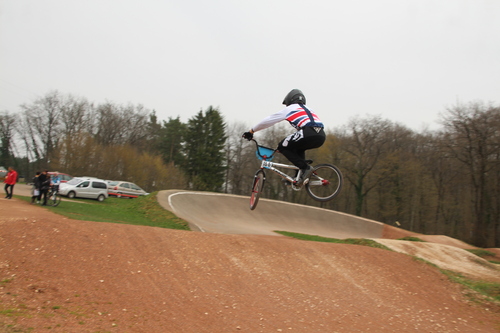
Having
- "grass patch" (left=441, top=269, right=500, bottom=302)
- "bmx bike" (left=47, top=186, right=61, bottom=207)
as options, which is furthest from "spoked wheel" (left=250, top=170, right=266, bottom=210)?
"bmx bike" (left=47, top=186, right=61, bottom=207)

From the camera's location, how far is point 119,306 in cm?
823

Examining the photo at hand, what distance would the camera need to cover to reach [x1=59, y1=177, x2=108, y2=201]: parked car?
30.8 metres

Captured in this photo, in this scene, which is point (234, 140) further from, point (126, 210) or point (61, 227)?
point (61, 227)

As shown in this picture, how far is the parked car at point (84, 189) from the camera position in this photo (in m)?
30.8

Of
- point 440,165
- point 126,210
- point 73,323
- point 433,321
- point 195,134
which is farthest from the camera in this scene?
point 195,134

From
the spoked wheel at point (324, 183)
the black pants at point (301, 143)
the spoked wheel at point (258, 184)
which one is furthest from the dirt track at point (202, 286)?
the black pants at point (301, 143)

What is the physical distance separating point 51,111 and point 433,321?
64.2m

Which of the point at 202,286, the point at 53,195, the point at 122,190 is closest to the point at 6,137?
the point at 122,190

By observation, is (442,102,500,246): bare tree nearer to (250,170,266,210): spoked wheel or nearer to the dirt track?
the dirt track

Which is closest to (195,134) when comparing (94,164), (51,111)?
(94,164)

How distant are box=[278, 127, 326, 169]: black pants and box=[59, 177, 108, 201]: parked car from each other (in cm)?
2762

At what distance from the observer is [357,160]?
45.3 meters

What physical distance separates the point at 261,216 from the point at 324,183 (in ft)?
67.6

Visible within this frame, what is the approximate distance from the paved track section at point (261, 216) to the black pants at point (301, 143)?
12.8 meters
